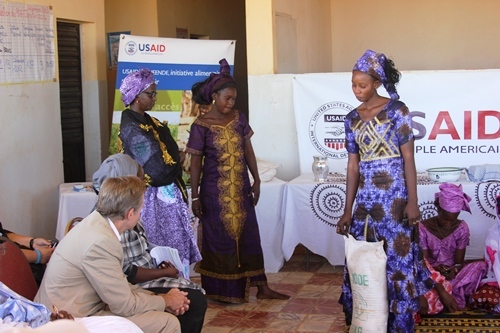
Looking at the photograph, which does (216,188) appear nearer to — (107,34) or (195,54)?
(195,54)

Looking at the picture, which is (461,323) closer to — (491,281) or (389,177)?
(491,281)

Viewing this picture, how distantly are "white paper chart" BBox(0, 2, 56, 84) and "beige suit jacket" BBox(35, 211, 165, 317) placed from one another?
343cm

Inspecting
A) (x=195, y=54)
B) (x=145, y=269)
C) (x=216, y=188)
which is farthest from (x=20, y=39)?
(x=145, y=269)

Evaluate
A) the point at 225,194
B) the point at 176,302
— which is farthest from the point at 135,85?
the point at 176,302

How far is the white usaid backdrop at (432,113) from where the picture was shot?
734 centimetres

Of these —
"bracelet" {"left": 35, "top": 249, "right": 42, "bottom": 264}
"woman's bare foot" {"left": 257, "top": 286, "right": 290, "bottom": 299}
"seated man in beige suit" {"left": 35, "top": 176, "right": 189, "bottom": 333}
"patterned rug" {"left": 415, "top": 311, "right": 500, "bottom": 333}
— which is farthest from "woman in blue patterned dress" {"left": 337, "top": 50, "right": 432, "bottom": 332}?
"bracelet" {"left": 35, "top": 249, "right": 42, "bottom": 264}

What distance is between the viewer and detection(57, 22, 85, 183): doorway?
27.0ft

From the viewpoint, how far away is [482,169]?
685cm

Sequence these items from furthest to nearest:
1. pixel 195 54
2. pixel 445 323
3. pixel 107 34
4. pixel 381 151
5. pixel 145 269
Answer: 1. pixel 107 34
2. pixel 195 54
3. pixel 445 323
4. pixel 381 151
5. pixel 145 269

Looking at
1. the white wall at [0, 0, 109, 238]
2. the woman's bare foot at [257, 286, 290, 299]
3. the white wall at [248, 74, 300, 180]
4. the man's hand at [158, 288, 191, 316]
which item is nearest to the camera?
the man's hand at [158, 288, 191, 316]

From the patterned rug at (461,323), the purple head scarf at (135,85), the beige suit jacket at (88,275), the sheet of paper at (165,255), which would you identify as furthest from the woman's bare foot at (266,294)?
the beige suit jacket at (88,275)

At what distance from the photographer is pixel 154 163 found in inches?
211

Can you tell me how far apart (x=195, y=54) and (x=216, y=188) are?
2.40m

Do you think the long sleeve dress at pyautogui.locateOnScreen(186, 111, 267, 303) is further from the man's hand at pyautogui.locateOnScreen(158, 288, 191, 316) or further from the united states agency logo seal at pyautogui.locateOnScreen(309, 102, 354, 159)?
the man's hand at pyautogui.locateOnScreen(158, 288, 191, 316)
